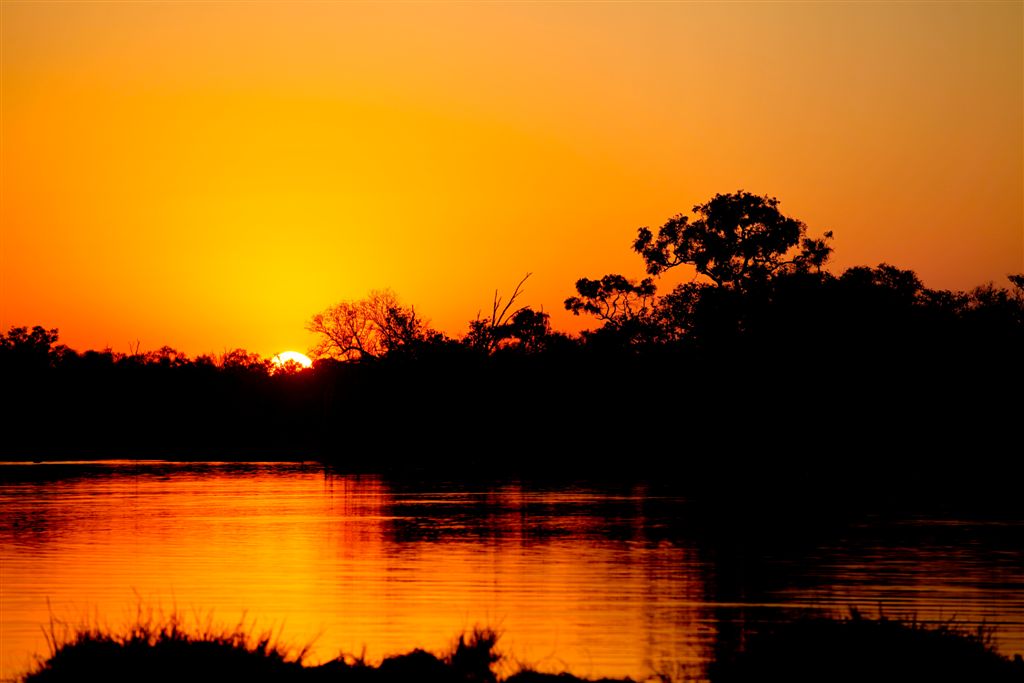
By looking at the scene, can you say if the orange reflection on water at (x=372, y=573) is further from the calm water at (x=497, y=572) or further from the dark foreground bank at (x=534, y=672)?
the dark foreground bank at (x=534, y=672)

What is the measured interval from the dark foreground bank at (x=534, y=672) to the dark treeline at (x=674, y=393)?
4298 cm

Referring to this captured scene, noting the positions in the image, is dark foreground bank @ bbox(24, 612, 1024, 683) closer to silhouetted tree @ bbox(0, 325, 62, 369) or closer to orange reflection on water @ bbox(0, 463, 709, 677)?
orange reflection on water @ bbox(0, 463, 709, 677)

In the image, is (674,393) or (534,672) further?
(674,393)

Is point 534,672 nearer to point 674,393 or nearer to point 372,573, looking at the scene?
point 372,573

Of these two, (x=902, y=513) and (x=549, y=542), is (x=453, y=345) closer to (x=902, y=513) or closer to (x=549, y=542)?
(x=902, y=513)

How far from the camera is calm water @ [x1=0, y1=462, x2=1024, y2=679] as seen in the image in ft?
64.6

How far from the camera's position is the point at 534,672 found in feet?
47.8

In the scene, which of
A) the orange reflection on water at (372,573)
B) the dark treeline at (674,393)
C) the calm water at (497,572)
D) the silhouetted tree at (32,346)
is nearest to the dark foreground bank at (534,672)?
the calm water at (497,572)

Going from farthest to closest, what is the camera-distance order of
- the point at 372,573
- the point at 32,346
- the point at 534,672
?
the point at 32,346, the point at 372,573, the point at 534,672

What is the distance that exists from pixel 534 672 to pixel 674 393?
226 feet

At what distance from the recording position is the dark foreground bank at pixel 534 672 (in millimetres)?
13656

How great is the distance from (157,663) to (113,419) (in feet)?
367

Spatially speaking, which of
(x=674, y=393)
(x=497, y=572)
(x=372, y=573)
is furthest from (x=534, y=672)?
(x=674, y=393)

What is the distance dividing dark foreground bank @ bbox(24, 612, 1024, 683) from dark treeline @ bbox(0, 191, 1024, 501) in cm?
4298
